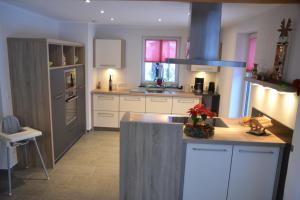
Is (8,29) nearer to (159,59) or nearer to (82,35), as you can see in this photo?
(82,35)

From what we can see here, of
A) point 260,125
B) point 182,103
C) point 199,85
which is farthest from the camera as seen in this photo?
point 199,85

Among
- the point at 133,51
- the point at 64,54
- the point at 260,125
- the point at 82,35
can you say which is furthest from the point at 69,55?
the point at 260,125

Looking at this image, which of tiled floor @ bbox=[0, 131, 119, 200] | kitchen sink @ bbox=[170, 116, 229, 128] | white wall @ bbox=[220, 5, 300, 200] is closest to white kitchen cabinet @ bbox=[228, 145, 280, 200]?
white wall @ bbox=[220, 5, 300, 200]

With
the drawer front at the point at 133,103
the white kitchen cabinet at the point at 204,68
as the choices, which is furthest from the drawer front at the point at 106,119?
the white kitchen cabinet at the point at 204,68

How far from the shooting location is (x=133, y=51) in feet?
17.9

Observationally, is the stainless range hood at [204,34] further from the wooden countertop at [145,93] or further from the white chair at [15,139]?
the wooden countertop at [145,93]

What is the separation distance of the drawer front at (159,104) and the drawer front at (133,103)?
0.13 meters

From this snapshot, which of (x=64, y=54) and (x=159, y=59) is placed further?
(x=159, y=59)

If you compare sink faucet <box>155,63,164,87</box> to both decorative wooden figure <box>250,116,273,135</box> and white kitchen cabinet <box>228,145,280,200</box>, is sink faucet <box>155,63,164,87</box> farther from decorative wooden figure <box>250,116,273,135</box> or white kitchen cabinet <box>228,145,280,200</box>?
white kitchen cabinet <box>228,145,280,200</box>

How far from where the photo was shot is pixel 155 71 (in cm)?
556

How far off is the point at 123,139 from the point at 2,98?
6.32 ft

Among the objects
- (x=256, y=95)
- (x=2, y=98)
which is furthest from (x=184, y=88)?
(x=2, y=98)

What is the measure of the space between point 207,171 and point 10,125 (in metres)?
2.64

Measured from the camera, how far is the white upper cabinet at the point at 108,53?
5059 millimetres
